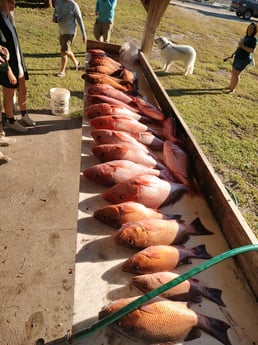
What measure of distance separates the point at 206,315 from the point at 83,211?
1.06 metres

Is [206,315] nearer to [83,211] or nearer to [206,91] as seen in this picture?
[83,211]

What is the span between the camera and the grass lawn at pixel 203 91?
5453 millimetres

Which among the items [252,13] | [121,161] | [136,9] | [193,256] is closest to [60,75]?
[121,161]

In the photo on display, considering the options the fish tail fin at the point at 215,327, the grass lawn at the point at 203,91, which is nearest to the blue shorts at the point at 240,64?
the grass lawn at the point at 203,91

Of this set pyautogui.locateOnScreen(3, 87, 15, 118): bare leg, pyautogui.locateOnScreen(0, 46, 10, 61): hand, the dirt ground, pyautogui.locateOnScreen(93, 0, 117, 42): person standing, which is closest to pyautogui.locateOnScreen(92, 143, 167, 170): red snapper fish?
the dirt ground

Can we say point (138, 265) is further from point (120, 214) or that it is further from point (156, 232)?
point (120, 214)

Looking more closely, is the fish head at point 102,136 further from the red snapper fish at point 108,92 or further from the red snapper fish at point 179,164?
the red snapper fish at point 108,92

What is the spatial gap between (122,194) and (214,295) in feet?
3.05

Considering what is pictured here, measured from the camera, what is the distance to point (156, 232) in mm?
2098

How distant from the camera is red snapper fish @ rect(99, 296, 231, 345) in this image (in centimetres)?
164

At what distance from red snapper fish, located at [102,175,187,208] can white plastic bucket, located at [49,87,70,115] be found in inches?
146

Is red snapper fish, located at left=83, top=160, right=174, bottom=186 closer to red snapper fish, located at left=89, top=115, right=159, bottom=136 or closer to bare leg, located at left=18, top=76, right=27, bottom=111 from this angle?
red snapper fish, located at left=89, top=115, right=159, bottom=136

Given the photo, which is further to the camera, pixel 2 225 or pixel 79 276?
pixel 2 225

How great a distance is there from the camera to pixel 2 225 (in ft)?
11.8
